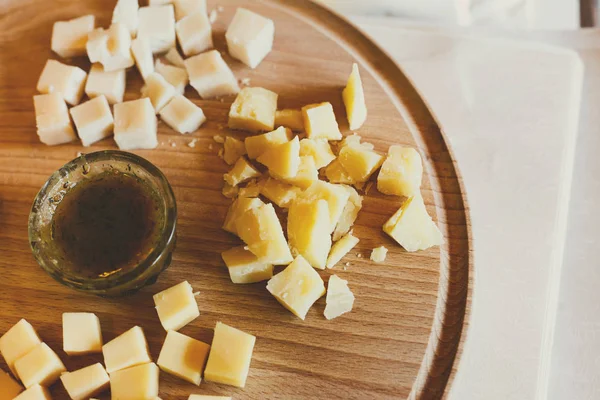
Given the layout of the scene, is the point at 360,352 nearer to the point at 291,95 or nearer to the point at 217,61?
the point at 291,95

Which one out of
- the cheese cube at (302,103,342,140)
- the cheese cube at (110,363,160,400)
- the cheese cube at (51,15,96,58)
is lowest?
the cheese cube at (110,363,160,400)

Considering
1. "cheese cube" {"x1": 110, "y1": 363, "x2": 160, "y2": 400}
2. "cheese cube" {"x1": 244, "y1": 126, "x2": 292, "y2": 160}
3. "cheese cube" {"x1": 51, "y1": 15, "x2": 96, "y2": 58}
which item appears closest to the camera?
"cheese cube" {"x1": 110, "y1": 363, "x2": 160, "y2": 400}

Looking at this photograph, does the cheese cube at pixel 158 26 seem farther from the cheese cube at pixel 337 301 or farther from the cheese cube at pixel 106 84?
the cheese cube at pixel 337 301

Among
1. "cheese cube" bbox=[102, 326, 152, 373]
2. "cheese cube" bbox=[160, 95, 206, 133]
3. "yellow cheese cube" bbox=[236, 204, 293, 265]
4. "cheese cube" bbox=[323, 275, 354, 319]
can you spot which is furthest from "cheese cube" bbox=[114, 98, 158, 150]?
"cheese cube" bbox=[323, 275, 354, 319]

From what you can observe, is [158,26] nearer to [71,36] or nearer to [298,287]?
[71,36]

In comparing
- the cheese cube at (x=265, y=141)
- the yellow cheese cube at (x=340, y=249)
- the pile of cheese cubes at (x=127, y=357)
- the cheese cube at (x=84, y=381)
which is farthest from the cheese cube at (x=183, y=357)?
the cheese cube at (x=265, y=141)

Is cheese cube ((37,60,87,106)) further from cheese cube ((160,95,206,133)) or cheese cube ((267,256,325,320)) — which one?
cheese cube ((267,256,325,320))
